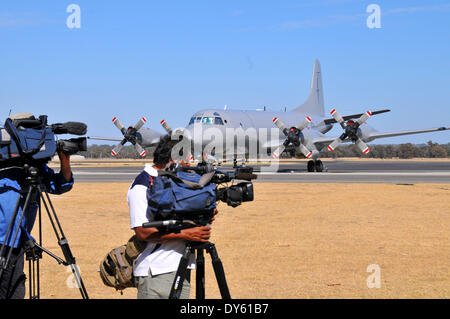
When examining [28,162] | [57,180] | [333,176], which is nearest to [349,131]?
[333,176]

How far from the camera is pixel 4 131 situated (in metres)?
4.53

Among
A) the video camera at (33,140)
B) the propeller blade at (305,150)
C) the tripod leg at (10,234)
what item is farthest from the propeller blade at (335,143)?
the tripod leg at (10,234)

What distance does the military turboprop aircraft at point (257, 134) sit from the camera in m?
33.0

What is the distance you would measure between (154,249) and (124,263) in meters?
0.36

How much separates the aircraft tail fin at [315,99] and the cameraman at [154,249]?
48.9m

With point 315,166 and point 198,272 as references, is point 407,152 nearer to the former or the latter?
point 315,166

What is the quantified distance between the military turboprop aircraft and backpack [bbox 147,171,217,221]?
2640cm

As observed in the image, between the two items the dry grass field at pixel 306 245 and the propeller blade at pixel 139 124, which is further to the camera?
the propeller blade at pixel 139 124

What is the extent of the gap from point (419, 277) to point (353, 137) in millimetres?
30976

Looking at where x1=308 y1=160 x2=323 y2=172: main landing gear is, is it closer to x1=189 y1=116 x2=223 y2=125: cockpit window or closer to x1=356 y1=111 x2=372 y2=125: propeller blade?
x1=356 y1=111 x2=372 y2=125: propeller blade

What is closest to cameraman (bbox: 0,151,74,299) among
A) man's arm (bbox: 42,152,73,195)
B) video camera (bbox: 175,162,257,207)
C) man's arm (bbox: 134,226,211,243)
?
man's arm (bbox: 42,152,73,195)

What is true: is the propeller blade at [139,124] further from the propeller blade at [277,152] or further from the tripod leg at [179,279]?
the tripod leg at [179,279]
